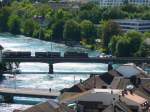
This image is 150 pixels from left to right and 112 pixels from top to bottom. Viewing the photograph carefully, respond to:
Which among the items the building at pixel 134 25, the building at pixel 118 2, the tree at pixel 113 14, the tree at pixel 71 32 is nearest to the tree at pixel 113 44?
the tree at pixel 71 32

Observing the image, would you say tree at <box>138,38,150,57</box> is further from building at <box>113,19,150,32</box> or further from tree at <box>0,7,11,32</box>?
tree at <box>0,7,11,32</box>

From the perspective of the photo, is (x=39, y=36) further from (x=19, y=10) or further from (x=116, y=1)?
(x=116, y=1)

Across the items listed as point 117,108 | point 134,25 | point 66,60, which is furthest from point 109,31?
point 117,108

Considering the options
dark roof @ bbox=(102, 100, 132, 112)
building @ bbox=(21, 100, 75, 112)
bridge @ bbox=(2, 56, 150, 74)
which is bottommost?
bridge @ bbox=(2, 56, 150, 74)

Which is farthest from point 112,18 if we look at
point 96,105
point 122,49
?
point 96,105

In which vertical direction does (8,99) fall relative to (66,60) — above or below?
above

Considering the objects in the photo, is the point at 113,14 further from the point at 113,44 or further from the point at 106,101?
the point at 106,101

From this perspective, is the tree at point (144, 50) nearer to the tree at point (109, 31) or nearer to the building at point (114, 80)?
the tree at point (109, 31)

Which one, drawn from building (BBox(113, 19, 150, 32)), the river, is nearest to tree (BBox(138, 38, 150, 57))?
the river
